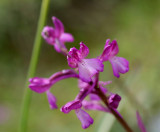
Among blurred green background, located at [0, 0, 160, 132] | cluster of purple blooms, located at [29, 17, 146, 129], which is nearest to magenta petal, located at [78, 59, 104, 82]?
cluster of purple blooms, located at [29, 17, 146, 129]

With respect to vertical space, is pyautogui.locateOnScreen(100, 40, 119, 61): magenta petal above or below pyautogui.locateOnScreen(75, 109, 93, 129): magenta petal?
above

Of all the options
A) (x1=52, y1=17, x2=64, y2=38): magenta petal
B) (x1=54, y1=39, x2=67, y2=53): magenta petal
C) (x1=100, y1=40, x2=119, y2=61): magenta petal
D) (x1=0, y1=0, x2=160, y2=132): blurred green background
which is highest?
(x1=52, y1=17, x2=64, y2=38): magenta petal

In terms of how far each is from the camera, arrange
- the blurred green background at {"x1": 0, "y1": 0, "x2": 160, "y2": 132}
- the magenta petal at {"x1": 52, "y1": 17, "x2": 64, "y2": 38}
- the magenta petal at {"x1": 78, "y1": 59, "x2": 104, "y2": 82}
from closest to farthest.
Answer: the magenta petal at {"x1": 78, "y1": 59, "x2": 104, "y2": 82}, the magenta petal at {"x1": 52, "y1": 17, "x2": 64, "y2": 38}, the blurred green background at {"x1": 0, "y1": 0, "x2": 160, "y2": 132}

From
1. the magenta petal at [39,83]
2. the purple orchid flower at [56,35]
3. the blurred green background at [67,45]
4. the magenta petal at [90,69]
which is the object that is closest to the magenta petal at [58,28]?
the purple orchid flower at [56,35]

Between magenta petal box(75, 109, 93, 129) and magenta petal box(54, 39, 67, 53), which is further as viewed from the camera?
magenta petal box(54, 39, 67, 53)

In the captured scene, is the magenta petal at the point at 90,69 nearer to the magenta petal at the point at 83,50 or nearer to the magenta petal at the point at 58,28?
the magenta petal at the point at 83,50

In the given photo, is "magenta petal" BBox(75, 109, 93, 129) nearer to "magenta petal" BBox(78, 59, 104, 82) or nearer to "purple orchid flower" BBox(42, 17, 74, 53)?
"magenta petal" BBox(78, 59, 104, 82)

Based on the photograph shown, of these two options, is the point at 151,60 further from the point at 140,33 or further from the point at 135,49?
the point at 140,33
